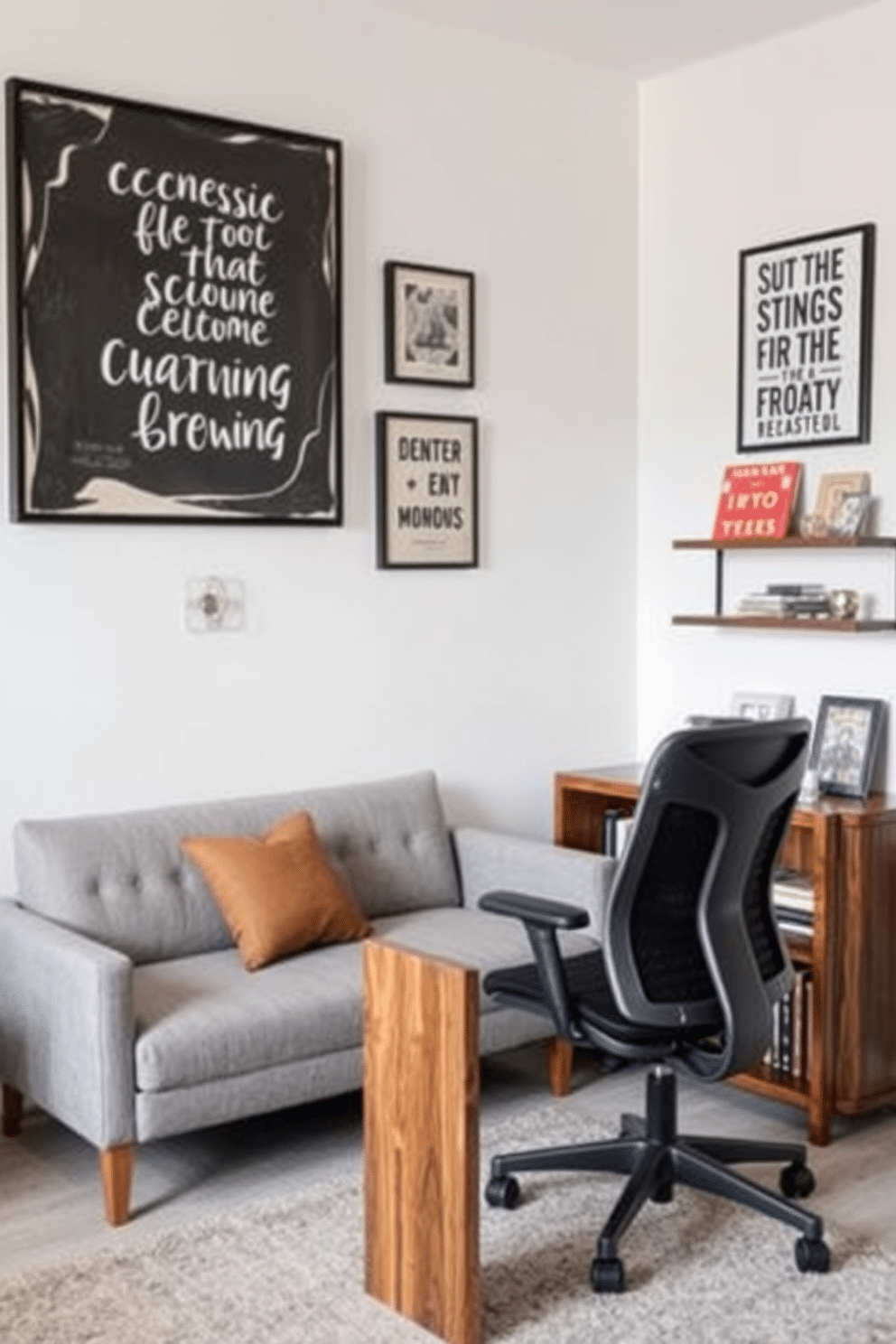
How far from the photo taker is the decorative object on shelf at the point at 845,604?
13.3ft

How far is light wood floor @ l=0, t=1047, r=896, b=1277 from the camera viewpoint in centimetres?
313

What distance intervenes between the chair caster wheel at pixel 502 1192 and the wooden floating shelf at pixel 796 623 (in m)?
1.66

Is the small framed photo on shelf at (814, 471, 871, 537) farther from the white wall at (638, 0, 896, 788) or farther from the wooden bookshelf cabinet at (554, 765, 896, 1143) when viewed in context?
the wooden bookshelf cabinet at (554, 765, 896, 1143)

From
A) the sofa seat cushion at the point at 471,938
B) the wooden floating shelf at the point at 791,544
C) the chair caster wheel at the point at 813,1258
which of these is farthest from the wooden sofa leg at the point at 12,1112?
the wooden floating shelf at the point at 791,544

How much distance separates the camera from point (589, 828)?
4.46 m

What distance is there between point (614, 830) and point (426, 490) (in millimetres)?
1098

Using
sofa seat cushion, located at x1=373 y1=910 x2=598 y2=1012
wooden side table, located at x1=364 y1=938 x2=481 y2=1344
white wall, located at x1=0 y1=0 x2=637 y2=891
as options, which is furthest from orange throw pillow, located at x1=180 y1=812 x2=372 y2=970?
wooden side table, located at x1=364 y1=938 x2=481 y2=1344

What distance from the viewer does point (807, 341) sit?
4.22 meters

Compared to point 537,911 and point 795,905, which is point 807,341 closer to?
point 795,905

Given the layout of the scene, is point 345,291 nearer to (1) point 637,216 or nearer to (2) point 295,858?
(1) point 637,216

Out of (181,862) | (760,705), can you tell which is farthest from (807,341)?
(181,862)

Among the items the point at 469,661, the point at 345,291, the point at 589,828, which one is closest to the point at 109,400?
the point at 345,291

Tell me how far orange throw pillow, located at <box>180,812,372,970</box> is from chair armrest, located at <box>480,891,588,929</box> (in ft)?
2.20

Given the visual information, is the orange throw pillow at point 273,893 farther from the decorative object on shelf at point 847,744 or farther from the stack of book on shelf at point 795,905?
the decorative object on shelf at point 847,744
